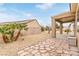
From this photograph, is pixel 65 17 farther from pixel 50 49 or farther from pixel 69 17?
pixel 50 49

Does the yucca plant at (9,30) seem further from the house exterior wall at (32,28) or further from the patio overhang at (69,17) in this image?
the patio overhang at (69,17)

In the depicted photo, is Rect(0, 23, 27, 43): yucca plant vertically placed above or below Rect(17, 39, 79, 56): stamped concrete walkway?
above

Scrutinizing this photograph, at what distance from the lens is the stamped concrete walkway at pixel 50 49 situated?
9.27 feet

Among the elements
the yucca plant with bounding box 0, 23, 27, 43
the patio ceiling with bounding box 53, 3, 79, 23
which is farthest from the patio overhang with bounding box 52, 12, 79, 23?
the yucca plant with bounding box 0, 23, 27, 43

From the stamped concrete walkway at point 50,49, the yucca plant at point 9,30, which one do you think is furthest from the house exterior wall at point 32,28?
the stamped concrete walkway at point 50,49

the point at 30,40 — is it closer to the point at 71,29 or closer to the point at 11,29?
the point at 11,29

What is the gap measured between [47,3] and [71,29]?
1.63 feet

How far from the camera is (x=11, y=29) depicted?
9.35ft

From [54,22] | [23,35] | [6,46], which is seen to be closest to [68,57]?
[54,22]

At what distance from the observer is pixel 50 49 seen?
284 cm

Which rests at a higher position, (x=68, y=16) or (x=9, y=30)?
(x=68, y=16)

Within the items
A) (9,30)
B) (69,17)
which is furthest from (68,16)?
(9,30)

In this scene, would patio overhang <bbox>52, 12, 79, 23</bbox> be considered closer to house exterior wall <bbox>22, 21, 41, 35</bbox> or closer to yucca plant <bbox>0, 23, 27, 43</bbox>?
house exterior wall <bbox>22, 21, 41, 35</bbox>

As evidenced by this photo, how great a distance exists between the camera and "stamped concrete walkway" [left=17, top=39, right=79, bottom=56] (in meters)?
2.83
